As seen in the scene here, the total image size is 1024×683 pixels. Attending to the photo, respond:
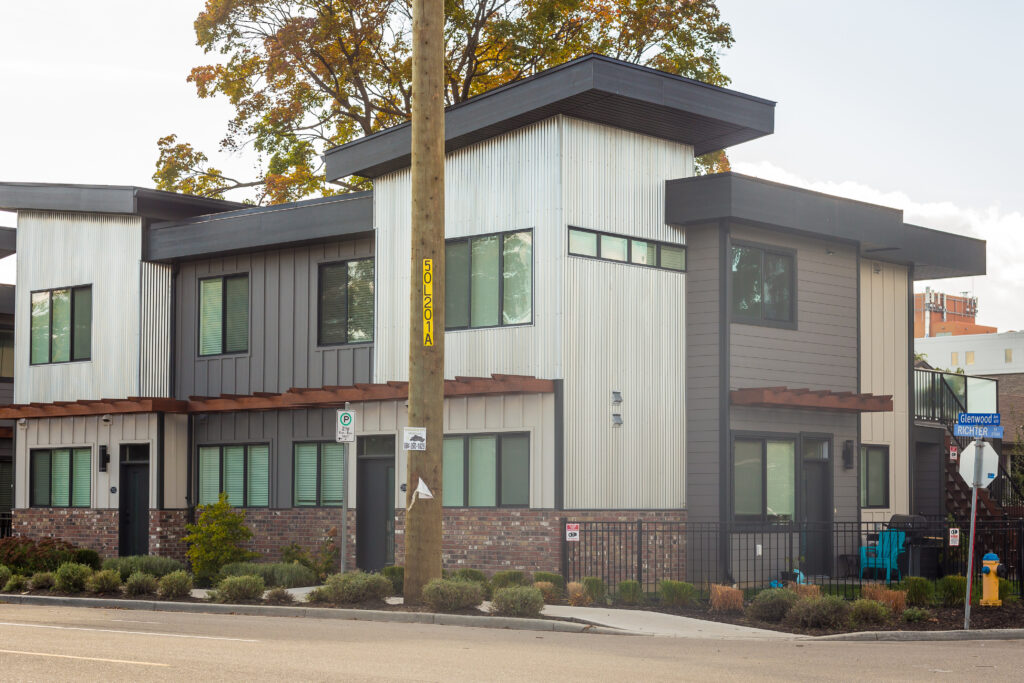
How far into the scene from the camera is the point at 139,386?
2941 cm

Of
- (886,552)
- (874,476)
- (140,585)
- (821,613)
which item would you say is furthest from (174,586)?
(874,476)

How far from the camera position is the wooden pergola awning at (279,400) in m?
22.0

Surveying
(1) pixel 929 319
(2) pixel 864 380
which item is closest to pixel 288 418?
(2) pixel 864 380

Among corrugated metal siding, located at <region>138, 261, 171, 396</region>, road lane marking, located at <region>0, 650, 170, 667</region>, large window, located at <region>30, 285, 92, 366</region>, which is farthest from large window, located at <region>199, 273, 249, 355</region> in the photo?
road lane marking, located at <region>0, 650, 170, 667</region>

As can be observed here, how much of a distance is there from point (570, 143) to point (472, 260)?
2789 mm

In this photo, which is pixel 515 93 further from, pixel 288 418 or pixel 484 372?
pixel 288 418

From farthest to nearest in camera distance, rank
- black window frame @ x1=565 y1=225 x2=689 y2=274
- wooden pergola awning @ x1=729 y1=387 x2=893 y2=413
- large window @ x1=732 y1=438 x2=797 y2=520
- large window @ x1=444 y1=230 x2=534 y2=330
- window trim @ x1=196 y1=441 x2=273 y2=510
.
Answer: window trim @ x1=196 y1=441 x2=273 y2=510 < large window @ x1=732 y1=438 x2=797 y2=520 < wooden pergola awning @ x1=729 y1=387 x2=893 y2=413 < large window @ x1=444 y1=230 x2=534 y2=330 < black window frame @ x1=565 y1=225 x2=689 y2=274

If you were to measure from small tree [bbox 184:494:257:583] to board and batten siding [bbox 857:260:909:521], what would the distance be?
12.6m

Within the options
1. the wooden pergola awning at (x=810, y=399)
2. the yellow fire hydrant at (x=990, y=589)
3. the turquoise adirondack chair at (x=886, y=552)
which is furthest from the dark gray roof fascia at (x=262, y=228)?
the yellow fire hydrant at (x=990, y=589)

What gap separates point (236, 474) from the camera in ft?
92.1

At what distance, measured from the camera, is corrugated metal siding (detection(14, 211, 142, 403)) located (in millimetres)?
29719

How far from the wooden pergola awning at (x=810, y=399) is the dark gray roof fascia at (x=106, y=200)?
13534mm

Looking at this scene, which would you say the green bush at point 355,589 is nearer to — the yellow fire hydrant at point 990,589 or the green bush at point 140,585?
the green bush at point 140,585

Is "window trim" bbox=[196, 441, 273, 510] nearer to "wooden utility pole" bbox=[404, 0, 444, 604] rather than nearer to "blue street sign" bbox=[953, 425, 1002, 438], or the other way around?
"wooden utility pole" bbox=[404, 0, 444, 604]
